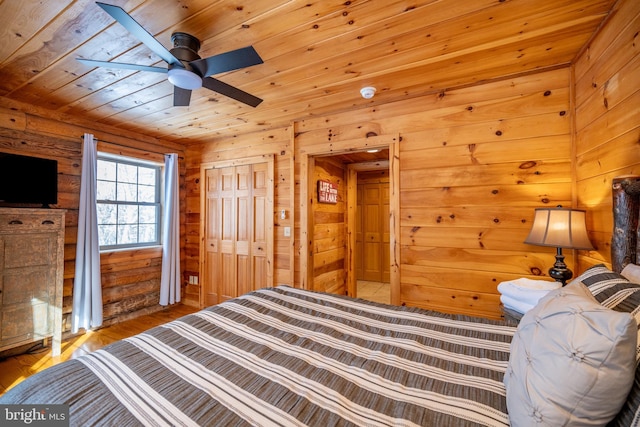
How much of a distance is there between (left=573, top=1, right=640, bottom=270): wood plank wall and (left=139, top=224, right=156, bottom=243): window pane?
15.4 ft

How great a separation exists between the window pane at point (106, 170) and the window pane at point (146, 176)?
12.4 inches

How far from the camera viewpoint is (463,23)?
1.59 metres

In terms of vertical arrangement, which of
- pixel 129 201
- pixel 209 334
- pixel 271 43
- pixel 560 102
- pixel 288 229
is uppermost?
pixel 271 43

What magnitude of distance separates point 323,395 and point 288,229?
2.49m

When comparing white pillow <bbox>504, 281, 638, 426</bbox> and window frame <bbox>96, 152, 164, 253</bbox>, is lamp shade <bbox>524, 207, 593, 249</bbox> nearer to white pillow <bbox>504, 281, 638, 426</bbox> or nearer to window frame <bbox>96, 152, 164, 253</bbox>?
white pillow <bbox>504, 281, 638, 426</bbox>

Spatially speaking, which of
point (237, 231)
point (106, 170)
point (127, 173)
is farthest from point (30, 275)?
point (237, 231)

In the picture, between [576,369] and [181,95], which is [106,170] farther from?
[576,369]

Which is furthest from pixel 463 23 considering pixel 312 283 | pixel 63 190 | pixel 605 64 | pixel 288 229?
pixel 63 190

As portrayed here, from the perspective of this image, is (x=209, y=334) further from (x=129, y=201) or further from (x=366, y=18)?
(x=129, y=201)

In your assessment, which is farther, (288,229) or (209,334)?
(288,229)

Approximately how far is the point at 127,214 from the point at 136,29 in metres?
2.99

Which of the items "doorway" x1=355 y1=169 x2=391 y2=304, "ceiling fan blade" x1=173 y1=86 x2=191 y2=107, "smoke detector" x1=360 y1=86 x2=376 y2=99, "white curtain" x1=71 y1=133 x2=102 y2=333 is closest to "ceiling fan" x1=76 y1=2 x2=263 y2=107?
"ceiling fan blade" x1=173 y1=86 x2=191 y2=107

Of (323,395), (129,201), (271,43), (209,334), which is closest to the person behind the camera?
(323,395)

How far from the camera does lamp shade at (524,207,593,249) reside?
1632mm
